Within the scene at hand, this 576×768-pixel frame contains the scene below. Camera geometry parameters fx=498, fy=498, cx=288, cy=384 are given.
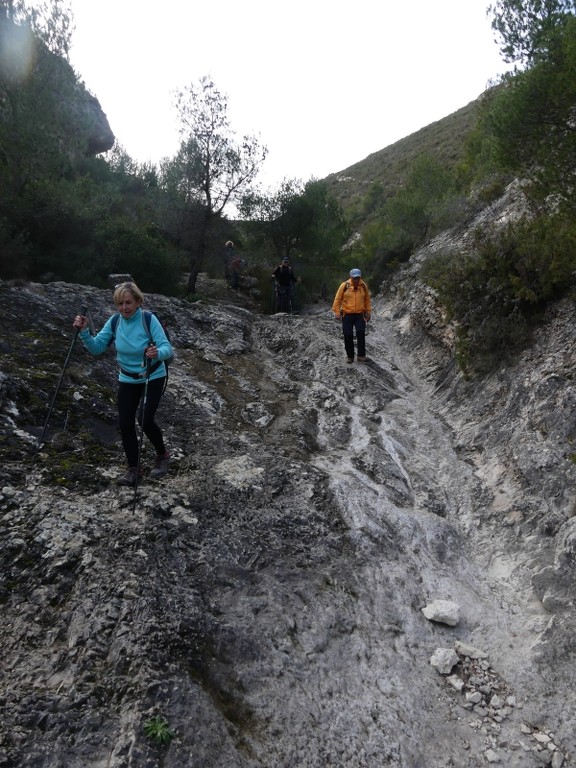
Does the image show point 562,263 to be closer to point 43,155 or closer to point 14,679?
point 14,679

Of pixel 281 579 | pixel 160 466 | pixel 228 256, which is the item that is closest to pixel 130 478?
pixel 160 466

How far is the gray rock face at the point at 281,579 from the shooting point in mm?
4082

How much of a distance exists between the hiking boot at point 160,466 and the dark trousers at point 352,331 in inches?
263

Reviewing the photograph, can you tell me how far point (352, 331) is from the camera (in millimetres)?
12406

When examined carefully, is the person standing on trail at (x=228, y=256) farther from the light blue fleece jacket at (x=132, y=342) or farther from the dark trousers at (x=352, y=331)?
the light blue fleece jacket at (x=132, y=342)

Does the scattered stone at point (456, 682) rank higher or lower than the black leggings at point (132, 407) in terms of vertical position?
lower

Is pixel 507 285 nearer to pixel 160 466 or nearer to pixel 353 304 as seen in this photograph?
pixel 353 304

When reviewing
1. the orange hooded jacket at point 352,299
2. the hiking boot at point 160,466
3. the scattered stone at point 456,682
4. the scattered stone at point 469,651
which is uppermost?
the orange hooded jacket at point 352,299

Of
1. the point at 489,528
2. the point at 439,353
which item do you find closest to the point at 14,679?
the point at 489,528

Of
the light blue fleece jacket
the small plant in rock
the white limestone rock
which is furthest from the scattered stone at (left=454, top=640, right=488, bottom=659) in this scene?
the light blue fleece jacket

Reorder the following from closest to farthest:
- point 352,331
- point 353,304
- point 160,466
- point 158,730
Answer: point 158,730
point 160,466
point 353,304
point 352,331

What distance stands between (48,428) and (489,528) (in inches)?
254

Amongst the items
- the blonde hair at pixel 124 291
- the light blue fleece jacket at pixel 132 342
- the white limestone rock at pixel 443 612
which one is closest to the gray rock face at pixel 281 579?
the white limestone rock at pixel 443 612

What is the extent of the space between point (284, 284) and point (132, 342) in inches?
524
